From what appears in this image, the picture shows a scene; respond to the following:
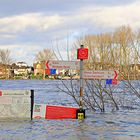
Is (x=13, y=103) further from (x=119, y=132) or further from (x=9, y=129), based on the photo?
(x=119, y=132)

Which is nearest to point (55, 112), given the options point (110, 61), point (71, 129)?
Answer: point (71, 129)

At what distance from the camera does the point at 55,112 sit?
1730cm

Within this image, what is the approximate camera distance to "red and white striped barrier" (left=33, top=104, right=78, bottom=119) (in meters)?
17.0

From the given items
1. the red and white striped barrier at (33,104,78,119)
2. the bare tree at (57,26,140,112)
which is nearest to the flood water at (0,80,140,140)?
the red and white striped barrier at (33,104,78,119)

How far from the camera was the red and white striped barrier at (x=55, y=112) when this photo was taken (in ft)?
55.8

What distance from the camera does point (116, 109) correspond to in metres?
23.6

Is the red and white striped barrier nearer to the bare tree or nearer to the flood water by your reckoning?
the flood water

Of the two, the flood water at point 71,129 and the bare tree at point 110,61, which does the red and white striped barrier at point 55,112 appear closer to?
the flood water at point 71,129

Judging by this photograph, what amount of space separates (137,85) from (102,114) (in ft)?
7.36

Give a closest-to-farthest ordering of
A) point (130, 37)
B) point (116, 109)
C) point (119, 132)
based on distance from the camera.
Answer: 1. point (119, 132)
2. point (130, 37)
3. point (116, 109)

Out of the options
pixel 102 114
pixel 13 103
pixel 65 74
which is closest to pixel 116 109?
pixel 102 114

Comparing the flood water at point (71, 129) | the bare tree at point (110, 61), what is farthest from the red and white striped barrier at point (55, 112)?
the bare tree at point (110, 61)

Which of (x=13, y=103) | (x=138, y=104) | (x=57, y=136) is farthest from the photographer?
(x=138, y=104)

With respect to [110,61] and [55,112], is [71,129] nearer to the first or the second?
[55,112]
